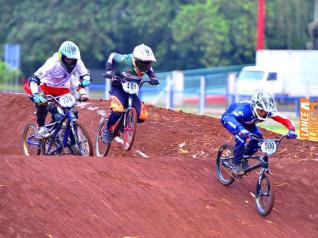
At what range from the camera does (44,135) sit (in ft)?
44.5

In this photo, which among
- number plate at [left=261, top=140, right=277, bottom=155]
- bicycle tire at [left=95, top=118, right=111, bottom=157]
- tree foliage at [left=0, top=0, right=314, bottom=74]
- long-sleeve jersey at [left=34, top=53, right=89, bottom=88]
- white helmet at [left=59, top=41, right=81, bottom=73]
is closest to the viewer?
number plate at [left=261, top=140, right=277, bottom=155]

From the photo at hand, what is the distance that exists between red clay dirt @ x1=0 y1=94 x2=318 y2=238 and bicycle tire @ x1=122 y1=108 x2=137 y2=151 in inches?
48.2

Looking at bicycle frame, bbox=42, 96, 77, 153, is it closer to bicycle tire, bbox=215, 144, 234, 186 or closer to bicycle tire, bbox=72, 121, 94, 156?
bicycle tire, bbox=72, 121, 94, 156

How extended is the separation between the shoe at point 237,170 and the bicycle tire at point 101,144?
2831mm

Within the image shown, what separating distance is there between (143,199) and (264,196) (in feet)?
5.59

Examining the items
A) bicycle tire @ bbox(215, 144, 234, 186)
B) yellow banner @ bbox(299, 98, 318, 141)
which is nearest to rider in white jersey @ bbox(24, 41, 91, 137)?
bicycle tire @ bbox(215, 144, 234, 186)

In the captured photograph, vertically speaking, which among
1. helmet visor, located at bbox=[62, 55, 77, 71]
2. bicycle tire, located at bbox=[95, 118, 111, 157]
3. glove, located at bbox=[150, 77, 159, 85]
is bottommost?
bicycle tire, located at bbox=[95, 118, 111, 157]

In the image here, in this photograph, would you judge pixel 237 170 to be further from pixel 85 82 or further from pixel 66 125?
pixel 85 82

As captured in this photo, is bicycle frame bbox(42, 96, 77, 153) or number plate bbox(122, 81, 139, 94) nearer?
bicycle frame bbox(42, 96, 77, 153)

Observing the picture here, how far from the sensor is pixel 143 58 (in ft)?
45.3

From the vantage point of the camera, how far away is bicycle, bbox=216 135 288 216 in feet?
37.5

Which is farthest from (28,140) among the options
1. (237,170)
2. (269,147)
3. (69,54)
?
(269,147)

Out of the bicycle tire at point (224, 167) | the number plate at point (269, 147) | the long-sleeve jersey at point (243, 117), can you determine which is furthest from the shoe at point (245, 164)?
the number plate at point (269, 147)

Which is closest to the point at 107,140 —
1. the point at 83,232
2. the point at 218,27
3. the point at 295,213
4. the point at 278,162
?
the point at 278,162
